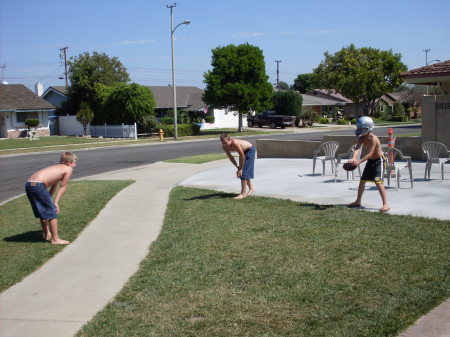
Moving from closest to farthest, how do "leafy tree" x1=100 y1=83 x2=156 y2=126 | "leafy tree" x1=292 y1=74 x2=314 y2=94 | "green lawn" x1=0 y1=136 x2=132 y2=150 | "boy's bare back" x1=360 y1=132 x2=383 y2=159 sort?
1. "boy's bare back" x1=360 y1=132 x2=383 y2=159
2. "green lawn" x1=0 y1=136 x2=132 y2=150
3. "leafy tree" x1=100 y1=83 x2=156 y2=126
4. "leafy tree" x1=292 y1=74 x2=314 y2=94

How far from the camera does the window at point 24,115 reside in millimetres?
48406

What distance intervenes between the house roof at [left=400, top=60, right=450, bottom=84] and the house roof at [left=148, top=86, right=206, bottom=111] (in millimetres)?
Result: 41259

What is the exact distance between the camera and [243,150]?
10.9m

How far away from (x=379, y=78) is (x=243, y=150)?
5134 centimetres

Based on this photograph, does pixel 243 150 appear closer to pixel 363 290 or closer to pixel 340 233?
pixel 340 233

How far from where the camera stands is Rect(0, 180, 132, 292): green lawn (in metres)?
6.93

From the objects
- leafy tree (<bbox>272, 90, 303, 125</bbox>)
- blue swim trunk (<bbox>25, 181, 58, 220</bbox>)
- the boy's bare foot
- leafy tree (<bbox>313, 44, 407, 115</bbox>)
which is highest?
leafy tree (<bbox>313, 44, 407, 115</bbox>)

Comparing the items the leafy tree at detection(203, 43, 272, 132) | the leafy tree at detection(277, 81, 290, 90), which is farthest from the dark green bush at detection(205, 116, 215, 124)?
the leafy tree at detection(277, 81, 290, 90)

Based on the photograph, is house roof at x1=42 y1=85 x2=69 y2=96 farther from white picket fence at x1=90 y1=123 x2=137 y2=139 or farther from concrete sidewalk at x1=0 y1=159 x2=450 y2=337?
concrete sidewalk at x1=0 y1=159 x2=450 y2=337

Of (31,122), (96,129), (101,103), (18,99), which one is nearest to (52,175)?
(96,129)

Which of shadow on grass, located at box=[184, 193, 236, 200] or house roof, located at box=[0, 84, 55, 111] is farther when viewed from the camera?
house roof, located at box=[0, 84, 55, 111]

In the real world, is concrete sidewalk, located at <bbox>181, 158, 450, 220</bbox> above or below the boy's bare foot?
above

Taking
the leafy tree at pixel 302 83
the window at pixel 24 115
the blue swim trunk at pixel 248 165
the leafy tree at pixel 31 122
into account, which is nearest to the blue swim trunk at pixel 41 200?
the blue swim trunk at pixel 248 165

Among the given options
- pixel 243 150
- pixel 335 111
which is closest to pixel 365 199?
pixel 243 150
